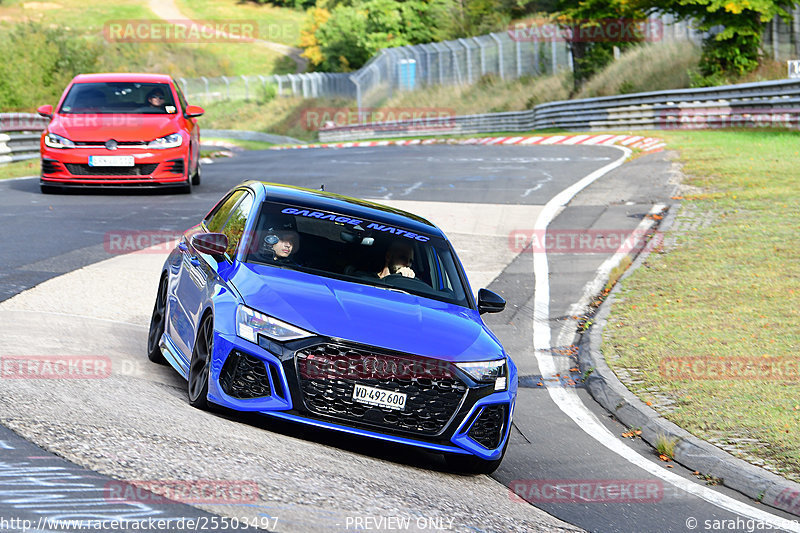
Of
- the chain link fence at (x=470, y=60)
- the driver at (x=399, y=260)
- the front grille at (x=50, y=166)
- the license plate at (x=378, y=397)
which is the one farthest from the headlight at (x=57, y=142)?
the chain link fence at (x=470, y=60)

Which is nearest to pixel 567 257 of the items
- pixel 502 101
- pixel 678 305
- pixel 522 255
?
pixel 522 255

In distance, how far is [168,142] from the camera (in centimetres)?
1888

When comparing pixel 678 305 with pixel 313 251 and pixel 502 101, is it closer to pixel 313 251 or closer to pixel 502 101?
pixel 313 251

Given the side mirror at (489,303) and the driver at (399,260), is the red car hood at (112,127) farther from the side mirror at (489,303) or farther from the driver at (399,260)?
the side mirror at (489,303)

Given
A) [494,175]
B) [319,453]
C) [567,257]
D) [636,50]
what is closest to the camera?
[319,453]

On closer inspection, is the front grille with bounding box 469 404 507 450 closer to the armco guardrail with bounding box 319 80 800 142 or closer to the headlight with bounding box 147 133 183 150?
the headlight with bounding box 147 133 183 150

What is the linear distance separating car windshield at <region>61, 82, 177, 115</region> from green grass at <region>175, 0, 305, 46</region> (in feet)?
421

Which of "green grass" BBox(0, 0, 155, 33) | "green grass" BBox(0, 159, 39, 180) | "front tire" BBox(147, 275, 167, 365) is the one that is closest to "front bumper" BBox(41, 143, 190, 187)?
"green grass" BBox(0, 159, 39, 180)

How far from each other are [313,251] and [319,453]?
70.5 inches

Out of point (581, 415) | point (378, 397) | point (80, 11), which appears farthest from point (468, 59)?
point (80, 11)

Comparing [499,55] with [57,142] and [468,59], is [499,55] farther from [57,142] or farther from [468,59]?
[57,142]

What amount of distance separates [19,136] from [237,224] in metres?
21.2

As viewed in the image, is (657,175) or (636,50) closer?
(657,175)

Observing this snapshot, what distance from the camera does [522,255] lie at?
15.2 m
